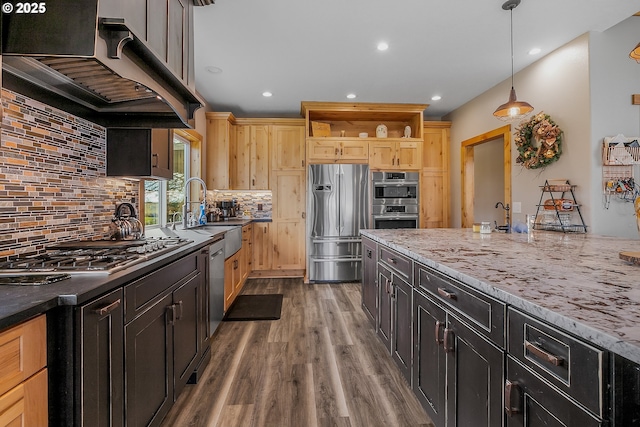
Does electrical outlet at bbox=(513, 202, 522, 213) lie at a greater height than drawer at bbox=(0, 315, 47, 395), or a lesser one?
greater

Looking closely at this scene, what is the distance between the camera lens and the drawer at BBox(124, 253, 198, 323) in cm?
119

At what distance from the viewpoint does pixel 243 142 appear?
16.1ft

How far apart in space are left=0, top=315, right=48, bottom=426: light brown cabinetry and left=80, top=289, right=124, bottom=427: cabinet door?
0.31 ft

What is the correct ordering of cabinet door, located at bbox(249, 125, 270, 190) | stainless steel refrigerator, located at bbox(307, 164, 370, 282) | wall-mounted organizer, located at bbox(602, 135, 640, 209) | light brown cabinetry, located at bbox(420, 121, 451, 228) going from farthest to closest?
1. light brown cabinetry, located at bbox(420, 121, 451, 228)
2. cabinet door, located at bbox(249, 125, 270, 190)
3. stainless steel refrigerator, located at bbox(307, 164, 370, 282)
4. wall-mounted organizer, located at bbox(602, 135, 640, 209)

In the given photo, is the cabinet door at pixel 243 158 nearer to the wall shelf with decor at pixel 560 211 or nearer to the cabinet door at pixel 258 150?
the cabinet door at pixel 258 150

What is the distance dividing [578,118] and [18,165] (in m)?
4.16

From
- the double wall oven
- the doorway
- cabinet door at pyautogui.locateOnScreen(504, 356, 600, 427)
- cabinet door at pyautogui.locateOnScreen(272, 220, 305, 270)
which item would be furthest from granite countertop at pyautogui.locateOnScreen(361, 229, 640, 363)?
cabinet door at pyautogui.locateOnScreen(272, 220, 305, 270)

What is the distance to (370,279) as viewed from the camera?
273cm

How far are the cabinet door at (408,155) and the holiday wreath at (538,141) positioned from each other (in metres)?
1.41

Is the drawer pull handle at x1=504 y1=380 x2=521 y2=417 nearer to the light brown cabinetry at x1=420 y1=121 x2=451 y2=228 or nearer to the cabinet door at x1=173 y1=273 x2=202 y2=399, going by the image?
the cabinet door at x1=173 y1=273 x2=202 y2=399

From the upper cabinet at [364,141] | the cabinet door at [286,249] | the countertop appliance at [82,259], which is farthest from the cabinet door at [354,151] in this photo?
the countertop appliance at [82,259]

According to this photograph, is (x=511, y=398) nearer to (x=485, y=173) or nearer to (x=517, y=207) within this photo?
(x=517, y=207)

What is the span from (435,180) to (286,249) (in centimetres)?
279

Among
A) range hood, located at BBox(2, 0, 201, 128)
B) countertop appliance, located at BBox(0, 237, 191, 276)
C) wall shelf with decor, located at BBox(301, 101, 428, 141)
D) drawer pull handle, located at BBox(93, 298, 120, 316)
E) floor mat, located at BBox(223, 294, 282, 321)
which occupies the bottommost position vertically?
floor mat, located at BBox(223, 294, 282, 321)
